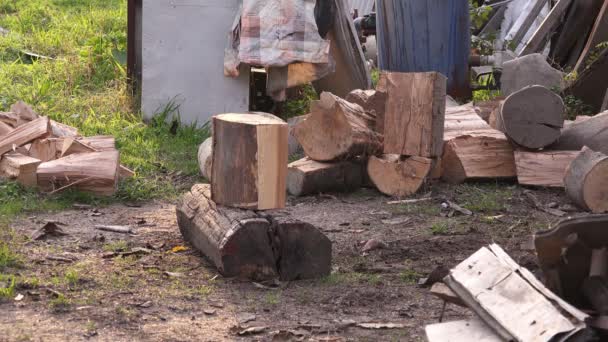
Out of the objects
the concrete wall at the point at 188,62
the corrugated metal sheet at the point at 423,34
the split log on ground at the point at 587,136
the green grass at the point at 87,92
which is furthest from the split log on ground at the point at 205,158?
the split log on ground at the point at 587,136

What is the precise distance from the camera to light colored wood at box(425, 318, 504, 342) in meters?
3.61

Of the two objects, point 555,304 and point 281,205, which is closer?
point 555,304

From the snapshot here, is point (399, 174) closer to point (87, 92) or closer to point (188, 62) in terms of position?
point (188, 62)

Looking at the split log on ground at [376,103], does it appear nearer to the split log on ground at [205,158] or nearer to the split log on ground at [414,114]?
the split log on ground at [414,114]

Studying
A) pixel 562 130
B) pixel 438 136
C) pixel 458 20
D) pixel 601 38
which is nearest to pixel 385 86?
pixel 438 136

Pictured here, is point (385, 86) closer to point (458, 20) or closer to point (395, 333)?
point (458, 20)

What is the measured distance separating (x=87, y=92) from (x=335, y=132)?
3.65 metres

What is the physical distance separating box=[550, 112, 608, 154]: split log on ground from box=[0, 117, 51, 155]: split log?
3847mm

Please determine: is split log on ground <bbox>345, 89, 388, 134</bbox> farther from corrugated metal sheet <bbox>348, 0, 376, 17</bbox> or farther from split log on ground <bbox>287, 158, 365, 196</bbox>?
corrugated metal sheet <bbox>348, 0, 376, 17</bbox>

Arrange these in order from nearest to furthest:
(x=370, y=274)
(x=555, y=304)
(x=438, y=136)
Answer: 1. (x=555, y=304)
2. (x=370, y=274)
3. (x=438, y=136)

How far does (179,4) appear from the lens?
892 centimetres

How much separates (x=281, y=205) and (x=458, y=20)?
431 centimetres

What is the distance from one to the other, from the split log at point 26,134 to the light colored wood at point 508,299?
4215 millimetres

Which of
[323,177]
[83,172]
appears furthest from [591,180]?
[83,172]
